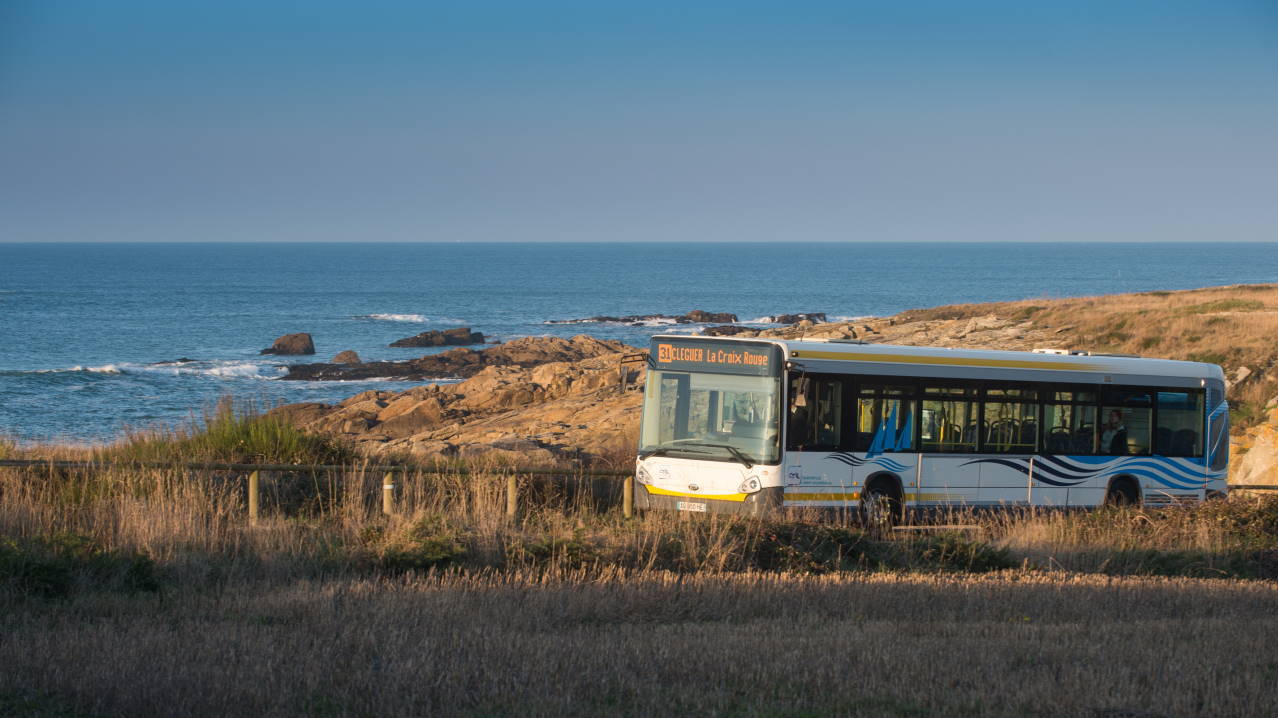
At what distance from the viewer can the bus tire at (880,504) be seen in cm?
1644

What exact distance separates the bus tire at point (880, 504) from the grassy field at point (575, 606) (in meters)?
1.26

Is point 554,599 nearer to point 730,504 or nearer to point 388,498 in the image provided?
point 388,498

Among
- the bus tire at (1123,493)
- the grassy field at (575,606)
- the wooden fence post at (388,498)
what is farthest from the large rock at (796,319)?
the wooden fence post at (388,498)

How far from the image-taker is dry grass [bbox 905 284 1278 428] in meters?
29.9

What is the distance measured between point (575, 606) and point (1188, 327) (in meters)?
31.8

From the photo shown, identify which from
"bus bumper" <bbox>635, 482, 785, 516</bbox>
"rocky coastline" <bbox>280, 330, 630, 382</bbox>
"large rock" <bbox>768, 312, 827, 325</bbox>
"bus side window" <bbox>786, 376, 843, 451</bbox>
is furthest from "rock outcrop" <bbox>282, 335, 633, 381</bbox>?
"bus bumper" <bbox>635, 482, 785, 516</bbox>

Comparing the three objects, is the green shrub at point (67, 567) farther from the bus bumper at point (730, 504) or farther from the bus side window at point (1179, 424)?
the bus side window at point (1179, 424)

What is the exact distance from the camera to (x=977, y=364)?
17.8 meters

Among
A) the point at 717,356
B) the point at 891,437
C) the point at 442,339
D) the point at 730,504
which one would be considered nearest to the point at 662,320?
the point at 442,339

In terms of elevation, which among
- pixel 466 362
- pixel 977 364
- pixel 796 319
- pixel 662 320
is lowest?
pixel 466 362

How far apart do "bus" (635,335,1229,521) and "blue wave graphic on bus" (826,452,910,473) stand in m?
0.02

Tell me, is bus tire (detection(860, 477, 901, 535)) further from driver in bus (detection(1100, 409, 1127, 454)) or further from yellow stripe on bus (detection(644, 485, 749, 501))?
driver in bus (detection(1100, 409, 1127, 454))

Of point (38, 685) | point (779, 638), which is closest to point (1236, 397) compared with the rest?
point (779, 638)

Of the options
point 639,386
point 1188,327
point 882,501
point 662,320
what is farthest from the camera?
point 662,320
